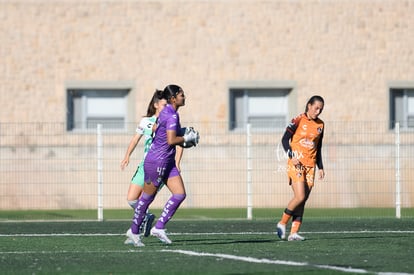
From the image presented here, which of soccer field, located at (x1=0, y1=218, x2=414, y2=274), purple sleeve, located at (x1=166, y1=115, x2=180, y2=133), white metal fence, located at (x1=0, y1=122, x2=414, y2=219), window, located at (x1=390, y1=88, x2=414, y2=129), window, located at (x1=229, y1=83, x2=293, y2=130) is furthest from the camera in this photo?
window, located at (x1=390, y1=88, x2=414, y2=129)

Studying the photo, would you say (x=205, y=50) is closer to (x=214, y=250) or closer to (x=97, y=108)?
(x=97, y=108)

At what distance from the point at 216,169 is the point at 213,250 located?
13.6 m

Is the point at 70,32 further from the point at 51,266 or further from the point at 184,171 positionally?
→ the point at 51,266

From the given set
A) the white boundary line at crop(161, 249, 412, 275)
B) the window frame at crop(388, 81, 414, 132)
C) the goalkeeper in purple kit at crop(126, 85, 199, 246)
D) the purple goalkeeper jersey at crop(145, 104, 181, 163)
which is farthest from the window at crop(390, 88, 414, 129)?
the white boundary line at crop(161, 249, 412, 275)

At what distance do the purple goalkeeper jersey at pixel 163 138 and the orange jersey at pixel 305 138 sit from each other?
1.88m

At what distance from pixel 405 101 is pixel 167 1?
659 centimetres

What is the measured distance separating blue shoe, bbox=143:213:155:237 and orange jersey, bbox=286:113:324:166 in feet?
6.76

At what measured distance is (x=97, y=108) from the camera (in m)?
31.3

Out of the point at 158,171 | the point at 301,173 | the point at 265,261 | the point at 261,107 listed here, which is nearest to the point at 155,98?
the point at 158,171

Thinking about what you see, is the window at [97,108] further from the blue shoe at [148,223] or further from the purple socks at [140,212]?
the purple socks at [140,212]

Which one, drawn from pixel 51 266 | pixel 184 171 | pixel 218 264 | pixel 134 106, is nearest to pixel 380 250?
pixel 218 264

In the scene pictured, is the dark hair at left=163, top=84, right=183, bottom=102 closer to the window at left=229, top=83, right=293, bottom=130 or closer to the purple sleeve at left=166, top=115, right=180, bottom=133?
the purple sleeve at left=166, top=115, right=180, bottom=133

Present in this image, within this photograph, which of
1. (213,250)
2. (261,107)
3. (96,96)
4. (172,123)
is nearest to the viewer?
(213,250)

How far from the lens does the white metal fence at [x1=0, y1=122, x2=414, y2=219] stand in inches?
1087
